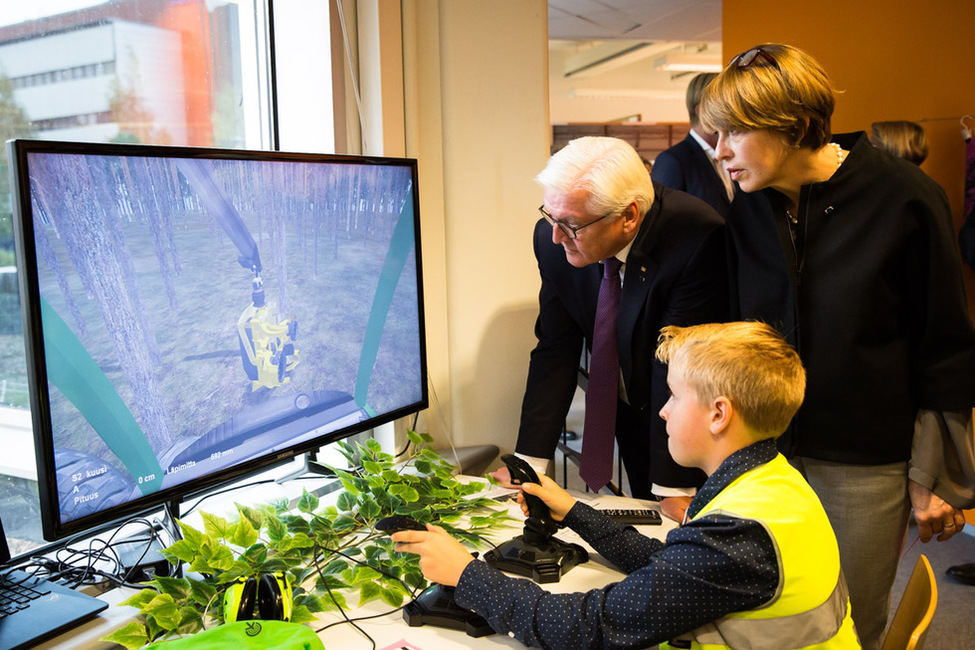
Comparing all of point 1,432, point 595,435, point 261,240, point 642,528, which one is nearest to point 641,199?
point 595,435

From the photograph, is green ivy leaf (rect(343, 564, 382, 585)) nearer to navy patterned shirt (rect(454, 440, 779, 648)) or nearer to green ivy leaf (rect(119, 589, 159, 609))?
navy patterned shirt (rect(454, 440, 779, 648))

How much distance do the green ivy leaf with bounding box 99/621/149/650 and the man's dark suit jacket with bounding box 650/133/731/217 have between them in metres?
2.29

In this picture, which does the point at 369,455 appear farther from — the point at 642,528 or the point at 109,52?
the point at 109,52

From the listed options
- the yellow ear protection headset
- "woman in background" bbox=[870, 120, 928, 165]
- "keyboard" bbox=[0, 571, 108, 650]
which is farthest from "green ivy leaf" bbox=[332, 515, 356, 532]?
"woman in background" bbox=[870, 120, 928, 165]

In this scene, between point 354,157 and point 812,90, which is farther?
point 354,157

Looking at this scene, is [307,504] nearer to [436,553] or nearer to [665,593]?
[436,553]

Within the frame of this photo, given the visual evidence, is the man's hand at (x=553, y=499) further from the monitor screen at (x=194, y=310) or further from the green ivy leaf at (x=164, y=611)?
the green ivy leaf at (x=164, y=611)

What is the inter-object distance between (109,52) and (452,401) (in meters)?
1.27

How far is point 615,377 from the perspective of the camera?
6.41 ft

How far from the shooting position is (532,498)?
5.01ft

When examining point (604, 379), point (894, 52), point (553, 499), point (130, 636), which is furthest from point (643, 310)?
point (894, 52)

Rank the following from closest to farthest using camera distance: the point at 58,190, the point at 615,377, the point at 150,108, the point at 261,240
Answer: the point at 58,190
the point at 261,240
the point at 150,108
the point at 615,377

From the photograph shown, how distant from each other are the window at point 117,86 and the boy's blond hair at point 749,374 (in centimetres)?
123

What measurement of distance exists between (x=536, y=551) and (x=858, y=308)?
2.56 feet
